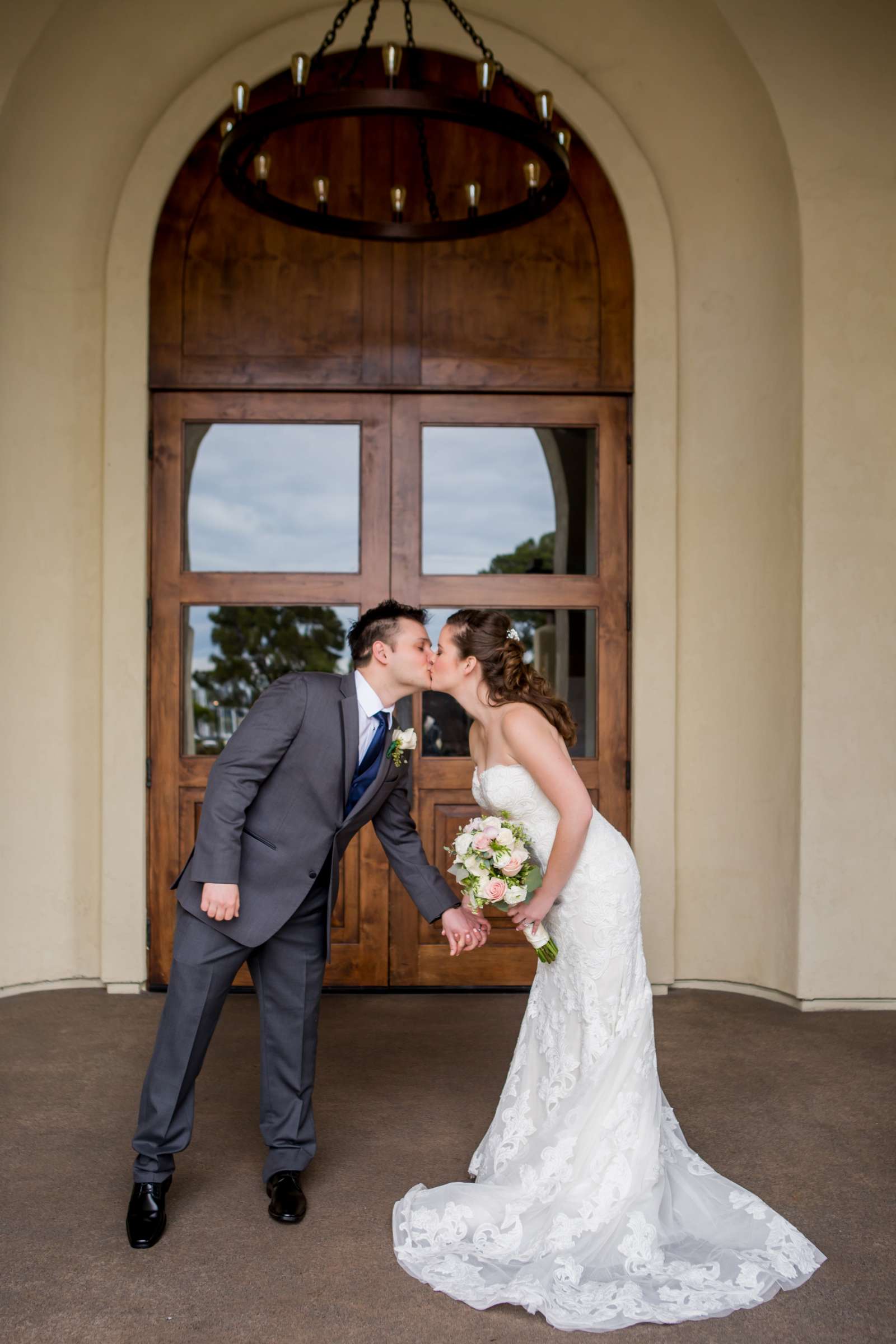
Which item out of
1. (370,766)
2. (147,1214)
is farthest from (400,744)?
(147,1214)

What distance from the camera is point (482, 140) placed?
582cm

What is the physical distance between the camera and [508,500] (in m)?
5.94

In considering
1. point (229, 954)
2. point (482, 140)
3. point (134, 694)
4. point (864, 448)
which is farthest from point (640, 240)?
point (229, 954)

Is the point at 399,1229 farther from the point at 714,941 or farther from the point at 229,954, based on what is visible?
the point at 714,941

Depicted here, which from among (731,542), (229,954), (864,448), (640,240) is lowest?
(229,954)

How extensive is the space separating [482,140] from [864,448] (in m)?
2.54

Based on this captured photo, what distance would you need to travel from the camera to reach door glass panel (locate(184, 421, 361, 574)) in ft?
19.3

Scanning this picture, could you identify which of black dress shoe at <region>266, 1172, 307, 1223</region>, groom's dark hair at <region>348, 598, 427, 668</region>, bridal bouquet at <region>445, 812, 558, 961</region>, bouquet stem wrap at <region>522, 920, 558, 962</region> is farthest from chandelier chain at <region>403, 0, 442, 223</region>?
black dress shoe at <region>266, 1172, 307, 1223</region>

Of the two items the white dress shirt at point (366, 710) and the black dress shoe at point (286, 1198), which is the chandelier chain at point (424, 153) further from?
the black dress shoe at point (286, 1198)

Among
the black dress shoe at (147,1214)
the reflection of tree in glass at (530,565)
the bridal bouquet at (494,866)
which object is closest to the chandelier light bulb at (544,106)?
the reflection of tree in glass at (530,565)

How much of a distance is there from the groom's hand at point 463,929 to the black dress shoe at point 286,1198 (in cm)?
80

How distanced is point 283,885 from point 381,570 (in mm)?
2800

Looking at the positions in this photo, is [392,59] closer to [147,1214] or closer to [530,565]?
[530,565]

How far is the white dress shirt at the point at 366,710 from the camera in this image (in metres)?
3.37
